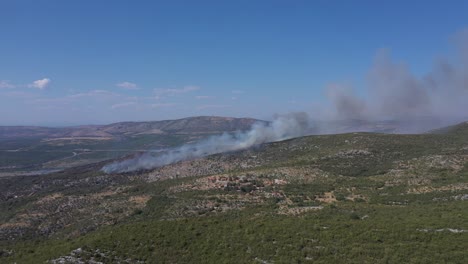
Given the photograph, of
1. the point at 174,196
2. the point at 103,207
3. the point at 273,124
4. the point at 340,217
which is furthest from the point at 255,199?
the point at 273,124

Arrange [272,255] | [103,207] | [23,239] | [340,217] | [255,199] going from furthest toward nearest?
[103,207]
[255,199]
[23,239]
[340,217]
[272,255]

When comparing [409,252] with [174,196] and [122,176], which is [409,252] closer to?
[174,196]

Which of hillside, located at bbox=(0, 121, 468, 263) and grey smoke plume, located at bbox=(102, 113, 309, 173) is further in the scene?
grey smoke plume, located at bbox=(102, 113, 309, 173)

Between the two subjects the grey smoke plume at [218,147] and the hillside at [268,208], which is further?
the grey smoke plume at [218,147]

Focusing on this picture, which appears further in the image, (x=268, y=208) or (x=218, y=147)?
(x=218, y=147)
